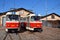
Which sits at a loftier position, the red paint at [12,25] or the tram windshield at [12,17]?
the tram windshield at [12,17]

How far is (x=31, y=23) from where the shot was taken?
2091 centimetres

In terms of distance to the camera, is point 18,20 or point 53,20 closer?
point 18,20

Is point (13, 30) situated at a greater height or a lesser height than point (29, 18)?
lesser

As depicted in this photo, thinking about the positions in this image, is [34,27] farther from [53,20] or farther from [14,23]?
[53,20]

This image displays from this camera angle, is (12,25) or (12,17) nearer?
(12,25)

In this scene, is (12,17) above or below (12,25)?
above

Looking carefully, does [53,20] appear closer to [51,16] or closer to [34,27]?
[51,16]

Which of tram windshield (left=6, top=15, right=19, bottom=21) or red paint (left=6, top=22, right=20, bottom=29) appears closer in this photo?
red paint (left=6, top=22, right=20, bottom=29)

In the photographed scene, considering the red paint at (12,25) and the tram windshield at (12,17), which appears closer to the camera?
the red paint at (12,25)

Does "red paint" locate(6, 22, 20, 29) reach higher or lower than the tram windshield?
lower

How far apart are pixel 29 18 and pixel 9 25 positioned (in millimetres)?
3587

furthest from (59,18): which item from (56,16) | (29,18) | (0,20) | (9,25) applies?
(9,25)

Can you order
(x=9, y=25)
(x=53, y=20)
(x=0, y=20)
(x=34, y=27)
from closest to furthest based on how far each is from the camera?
(x=9, y=25), (x=34, y=27), (x=0, y=20), (x=53, y=20)

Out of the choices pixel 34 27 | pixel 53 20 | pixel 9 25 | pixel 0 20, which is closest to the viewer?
pixel 9 25
